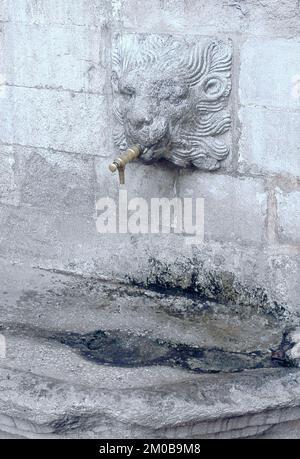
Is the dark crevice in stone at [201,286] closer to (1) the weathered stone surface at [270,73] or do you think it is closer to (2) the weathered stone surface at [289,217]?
(2) the weathered stone surface at [289,217]

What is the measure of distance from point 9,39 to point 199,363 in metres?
1.45

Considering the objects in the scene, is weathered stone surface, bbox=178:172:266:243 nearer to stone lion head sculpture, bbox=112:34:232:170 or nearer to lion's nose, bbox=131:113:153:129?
stone lion head sculpture, bbox=112:34:232:170

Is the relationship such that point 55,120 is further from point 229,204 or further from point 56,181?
point 229,204

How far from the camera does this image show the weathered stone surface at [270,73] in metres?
3.27

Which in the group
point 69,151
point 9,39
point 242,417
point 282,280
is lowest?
point 242,417

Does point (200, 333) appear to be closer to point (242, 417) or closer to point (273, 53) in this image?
point (242, 417)

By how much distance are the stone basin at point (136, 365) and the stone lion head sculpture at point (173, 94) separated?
0.58m

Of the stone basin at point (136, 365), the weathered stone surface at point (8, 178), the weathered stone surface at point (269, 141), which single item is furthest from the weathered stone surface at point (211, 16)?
the stone basin at point (136, 365)

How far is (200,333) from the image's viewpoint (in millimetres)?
3516

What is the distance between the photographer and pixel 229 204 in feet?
11.8

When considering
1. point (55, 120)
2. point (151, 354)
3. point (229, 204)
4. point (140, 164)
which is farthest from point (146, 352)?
point (55, 120)

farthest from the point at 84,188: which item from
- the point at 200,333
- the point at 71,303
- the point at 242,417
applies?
the point at 242,417

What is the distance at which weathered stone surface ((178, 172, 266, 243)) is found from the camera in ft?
11.6

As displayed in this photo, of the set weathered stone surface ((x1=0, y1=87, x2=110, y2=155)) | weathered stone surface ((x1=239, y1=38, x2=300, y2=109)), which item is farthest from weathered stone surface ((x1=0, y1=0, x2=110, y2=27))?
weathered stone surface ((x1=239, y1=38, x2=300, y2=109))
